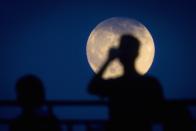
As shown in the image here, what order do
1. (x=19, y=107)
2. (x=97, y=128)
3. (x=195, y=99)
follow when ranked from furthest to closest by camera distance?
(x=97, y=128)
(x=19, y=107)
(x=195, y=99)

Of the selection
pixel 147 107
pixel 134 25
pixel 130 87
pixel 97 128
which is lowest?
pixel 97 128

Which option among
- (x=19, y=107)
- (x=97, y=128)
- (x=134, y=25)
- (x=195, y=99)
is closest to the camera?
(x=195, y=99)

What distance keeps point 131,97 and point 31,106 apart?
0.91 meters

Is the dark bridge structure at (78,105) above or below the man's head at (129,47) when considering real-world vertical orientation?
below

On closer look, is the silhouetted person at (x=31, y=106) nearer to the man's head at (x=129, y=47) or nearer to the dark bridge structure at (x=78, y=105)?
the dark bridge structure at (x=78, y=105)

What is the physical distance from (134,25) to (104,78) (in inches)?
55.7

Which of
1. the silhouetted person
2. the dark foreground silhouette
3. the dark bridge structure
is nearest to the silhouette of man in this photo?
the dark foreground silhouette

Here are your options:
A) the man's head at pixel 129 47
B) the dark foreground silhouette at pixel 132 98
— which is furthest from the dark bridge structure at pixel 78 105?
the man's head at pixel 129 47

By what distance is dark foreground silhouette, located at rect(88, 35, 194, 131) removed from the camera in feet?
9.25

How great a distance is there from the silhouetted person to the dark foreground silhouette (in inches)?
21.7

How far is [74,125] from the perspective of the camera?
10.3 feet

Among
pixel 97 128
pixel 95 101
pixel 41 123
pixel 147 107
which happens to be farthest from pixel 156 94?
pixel 41 123

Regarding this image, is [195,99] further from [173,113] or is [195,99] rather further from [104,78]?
[104,78]

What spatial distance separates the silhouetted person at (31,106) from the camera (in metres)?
2.96
